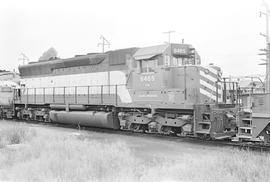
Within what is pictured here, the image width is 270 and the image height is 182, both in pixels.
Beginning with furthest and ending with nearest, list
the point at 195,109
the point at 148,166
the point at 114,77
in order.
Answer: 1. the point at 114,77
2. the point at 195,109
3. the point at 148,166

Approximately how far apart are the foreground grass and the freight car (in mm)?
3778

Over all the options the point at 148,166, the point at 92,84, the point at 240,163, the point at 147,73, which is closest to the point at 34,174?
the point at 148,166

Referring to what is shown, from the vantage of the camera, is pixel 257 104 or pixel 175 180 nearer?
pixel 175 180

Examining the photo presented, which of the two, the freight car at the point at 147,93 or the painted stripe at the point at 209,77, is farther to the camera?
the painted stripe at the point at 209,77

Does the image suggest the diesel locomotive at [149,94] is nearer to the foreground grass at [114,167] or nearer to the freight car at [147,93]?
the freight car at [147,93]

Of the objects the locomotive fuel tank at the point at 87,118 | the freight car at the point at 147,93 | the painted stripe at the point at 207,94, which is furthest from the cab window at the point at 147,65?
the locomotive fuel tank at the point at 87,118

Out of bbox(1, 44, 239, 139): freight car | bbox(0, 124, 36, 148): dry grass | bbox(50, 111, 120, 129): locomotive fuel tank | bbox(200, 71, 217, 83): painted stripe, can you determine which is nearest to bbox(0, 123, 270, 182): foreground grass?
bbox(0, 124, 36, 148): dry grass

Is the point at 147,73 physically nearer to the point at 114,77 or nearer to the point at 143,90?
the point at 143,90

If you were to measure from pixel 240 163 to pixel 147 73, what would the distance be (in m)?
7.22

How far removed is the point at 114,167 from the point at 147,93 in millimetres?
6708

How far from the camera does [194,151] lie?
373 inches

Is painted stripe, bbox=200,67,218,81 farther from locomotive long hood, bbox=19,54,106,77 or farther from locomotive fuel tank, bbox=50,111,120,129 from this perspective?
locomotive long hood, bbox=19,54,106,77

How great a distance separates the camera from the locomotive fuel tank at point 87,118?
1486cm

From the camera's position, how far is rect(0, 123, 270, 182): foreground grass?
18.6 feet
